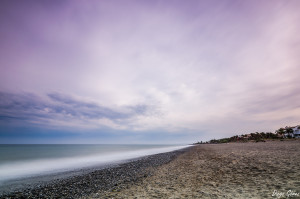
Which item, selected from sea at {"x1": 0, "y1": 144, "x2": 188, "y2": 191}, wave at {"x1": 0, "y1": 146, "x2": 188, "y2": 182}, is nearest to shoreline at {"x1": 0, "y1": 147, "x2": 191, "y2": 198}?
sea at {"x1": 0, "y1": 144, "x2": 188, "y2": 191}

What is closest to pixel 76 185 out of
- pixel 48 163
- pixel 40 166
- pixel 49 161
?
pixel 40 166

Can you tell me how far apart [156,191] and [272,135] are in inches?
3074

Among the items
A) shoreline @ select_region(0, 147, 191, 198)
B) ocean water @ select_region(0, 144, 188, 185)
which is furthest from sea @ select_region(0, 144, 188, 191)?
shoreline @ select_region(0, 147, 191, 198)

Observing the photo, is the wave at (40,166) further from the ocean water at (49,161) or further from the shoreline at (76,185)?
the shoreline at (76,185)

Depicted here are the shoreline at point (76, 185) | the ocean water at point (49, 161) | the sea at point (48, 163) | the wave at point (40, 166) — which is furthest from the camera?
the ocean water at point (49, 161)

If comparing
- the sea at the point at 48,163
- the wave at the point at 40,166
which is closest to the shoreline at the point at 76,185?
the sea at the point at 48,163

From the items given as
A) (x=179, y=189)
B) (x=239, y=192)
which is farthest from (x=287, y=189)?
(x=179, y=189)

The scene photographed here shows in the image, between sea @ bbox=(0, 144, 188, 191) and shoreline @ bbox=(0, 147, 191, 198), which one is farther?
sea @ bbox=(0, 144, 188, 191)

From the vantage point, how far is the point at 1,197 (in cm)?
980

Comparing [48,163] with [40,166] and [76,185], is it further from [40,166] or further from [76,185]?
[76,185]

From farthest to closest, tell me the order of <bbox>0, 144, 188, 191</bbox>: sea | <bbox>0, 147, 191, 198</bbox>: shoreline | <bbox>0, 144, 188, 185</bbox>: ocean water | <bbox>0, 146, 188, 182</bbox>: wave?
<bbox>0, 144, 188, 185</bbox>: ocean water, <bbox>0, 146, 188, 182</bbox>: wave, <bbox>0, 144, 188, 191</bbox>: sea, <bbox>0, 147, 191, 198</bbox>: shoreline

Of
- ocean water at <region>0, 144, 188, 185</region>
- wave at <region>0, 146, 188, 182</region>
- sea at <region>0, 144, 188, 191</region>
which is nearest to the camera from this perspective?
sea at <region>0, 144, 188, 191</region>

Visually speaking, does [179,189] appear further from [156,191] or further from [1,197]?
[1,197]

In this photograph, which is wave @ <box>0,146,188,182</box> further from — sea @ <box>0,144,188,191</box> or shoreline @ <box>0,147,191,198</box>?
shoreline @ <box>0,147,191,198</box>
